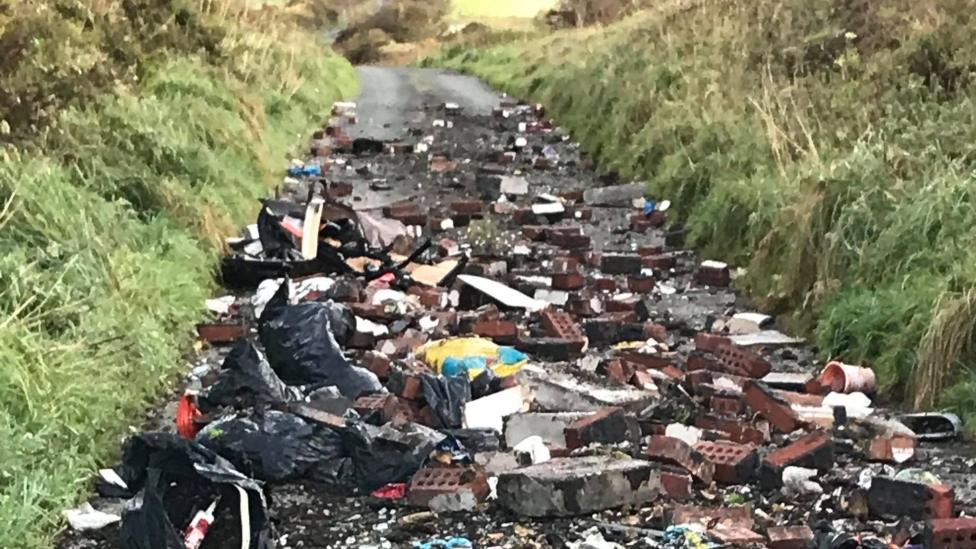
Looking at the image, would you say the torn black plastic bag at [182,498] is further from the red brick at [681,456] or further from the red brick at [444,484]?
the red brick at [681,456]

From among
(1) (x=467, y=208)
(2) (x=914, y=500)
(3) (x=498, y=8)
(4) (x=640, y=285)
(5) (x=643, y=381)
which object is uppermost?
(2) (x=914, y=500)

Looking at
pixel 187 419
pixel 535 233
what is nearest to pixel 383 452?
pixel 187 419

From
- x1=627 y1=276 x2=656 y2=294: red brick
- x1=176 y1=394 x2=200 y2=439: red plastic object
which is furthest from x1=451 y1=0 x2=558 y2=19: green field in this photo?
x1=176 y1=394 x2=200 y2=439: red plastic object

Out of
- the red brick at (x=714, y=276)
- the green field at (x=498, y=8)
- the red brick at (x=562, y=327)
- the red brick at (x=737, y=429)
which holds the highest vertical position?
the red brick at (x=737, y=429)

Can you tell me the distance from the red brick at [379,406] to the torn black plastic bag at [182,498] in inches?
34.9

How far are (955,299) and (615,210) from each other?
4.57 m

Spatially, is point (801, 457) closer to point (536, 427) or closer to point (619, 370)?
point (536, 427)

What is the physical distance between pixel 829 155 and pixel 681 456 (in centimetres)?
364

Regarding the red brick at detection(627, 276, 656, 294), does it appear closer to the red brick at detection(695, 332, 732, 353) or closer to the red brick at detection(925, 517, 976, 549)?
the red brick at detection(695, 332, 732, 353)

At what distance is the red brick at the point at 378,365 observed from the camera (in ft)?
16.8

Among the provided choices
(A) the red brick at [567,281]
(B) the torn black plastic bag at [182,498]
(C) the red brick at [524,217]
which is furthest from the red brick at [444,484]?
(C) the red brick at [524,217]

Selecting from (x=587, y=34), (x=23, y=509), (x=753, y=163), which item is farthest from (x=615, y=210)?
(x=587, y=34)

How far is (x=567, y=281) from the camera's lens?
6.75 metres

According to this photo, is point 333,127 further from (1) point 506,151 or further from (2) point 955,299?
(2) point 955,299
